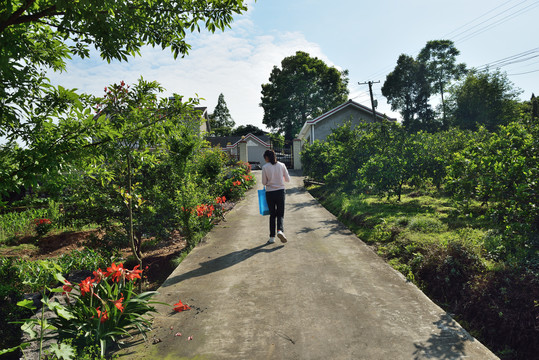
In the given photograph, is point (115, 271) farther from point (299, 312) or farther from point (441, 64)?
point (441, 64)

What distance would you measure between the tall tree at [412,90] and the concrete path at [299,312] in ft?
133

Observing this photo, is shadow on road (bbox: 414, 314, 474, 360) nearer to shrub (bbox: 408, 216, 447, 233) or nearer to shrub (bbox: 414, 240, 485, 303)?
shrub (bbox: 414, 240, 485, 303)

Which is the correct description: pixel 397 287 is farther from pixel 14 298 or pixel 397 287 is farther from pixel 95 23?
pixel 14 298

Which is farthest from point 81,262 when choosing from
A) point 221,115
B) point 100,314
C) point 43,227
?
point 221,115

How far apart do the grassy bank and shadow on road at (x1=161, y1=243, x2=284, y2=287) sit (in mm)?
2235

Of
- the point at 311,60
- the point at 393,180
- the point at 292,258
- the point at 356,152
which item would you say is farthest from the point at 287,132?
the point at 292,258

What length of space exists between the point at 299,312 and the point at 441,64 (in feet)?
161

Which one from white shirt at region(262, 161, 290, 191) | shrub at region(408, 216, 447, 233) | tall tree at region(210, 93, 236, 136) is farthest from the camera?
tall tree at region(210, 93, 236, 136)

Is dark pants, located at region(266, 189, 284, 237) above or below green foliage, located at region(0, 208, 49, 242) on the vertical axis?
above

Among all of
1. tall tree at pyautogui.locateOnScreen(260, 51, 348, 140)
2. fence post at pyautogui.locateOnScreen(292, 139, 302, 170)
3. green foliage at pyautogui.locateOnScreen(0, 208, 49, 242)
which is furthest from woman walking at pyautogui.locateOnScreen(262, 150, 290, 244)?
tall tree at pyautogui.locateOnScreen(260, 51, 348, 140)

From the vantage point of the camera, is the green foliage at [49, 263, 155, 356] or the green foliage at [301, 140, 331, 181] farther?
the green foliage at [301, 140, 331, 181]

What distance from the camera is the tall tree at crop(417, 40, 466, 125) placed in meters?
42.2

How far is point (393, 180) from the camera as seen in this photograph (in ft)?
30.6

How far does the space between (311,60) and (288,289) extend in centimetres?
5127
